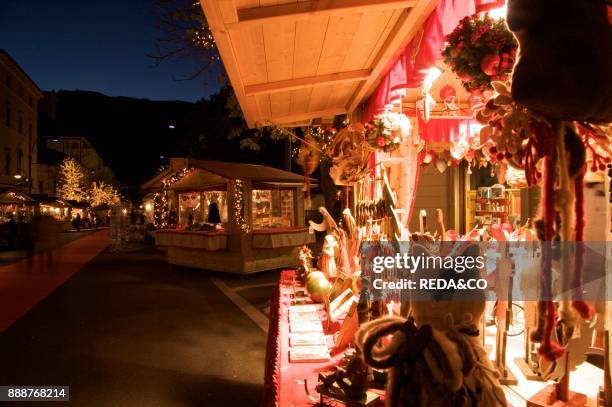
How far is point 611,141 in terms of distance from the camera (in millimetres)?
1275

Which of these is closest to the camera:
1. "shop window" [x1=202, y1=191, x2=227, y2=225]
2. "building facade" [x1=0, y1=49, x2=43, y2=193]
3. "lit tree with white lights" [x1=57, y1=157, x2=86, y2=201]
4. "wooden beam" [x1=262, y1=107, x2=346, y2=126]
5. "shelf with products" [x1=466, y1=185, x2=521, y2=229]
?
"wooden beam" [x1=262, y1=107, x2=346, y2=126]

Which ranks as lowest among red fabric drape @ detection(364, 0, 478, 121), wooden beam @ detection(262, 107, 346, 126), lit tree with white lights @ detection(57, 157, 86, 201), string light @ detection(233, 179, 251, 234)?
string light @ detection(233, 179, 251, 234)

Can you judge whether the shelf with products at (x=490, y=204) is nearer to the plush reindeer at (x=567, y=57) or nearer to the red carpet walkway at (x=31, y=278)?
the plush reindeer at (x=567, y=57)

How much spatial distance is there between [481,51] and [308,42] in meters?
1.45

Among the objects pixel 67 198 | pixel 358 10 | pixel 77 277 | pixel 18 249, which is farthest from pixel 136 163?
pixel 358 10

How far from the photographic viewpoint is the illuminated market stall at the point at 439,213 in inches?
41.3

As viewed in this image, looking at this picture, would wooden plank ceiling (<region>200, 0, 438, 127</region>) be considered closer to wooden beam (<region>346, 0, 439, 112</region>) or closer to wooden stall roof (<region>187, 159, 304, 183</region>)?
wooden beam (<region>346, 0, 439, 112</region>)

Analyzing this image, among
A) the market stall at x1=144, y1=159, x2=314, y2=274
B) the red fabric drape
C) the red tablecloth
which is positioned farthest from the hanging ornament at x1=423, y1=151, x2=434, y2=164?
the market stall at x1=144, y1=159, x2=314, y2=274

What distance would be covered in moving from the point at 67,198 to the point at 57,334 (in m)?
34.1

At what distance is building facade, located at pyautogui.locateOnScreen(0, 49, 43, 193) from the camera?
25.4 m

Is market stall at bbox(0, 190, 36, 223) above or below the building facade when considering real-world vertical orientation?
below

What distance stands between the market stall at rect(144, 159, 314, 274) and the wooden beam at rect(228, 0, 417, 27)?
29.5 feet

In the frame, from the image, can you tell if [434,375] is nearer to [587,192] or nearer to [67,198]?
[587,192]

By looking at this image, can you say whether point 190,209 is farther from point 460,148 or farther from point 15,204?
point 15,204
